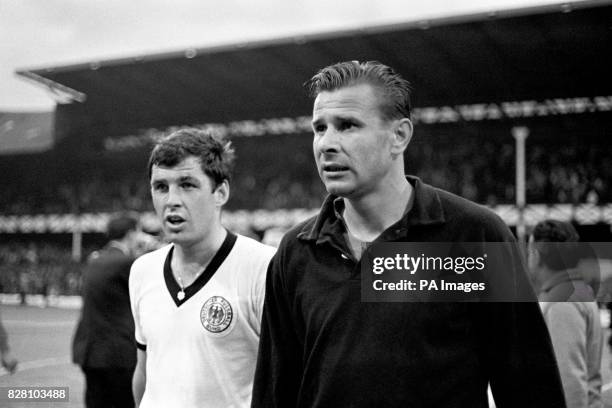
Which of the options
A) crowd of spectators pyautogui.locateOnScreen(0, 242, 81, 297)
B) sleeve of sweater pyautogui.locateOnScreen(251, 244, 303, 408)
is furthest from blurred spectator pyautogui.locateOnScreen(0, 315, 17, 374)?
crowd of spectators pyautogui.locateOnScreen(0, 242, 81, 297)

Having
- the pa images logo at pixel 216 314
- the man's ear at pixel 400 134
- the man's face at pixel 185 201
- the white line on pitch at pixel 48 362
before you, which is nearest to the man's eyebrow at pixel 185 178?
the man's face at pixel 185 201

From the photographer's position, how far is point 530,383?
1.72m

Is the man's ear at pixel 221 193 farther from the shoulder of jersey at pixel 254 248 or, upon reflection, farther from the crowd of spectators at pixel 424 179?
the crowd of spectators at pixel 424 179

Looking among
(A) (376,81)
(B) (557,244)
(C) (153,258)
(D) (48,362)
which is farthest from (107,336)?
(D) (48,362)

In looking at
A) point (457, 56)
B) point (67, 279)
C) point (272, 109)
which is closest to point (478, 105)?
point (457, 56)

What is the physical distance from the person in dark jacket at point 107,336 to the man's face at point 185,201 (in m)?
2.03

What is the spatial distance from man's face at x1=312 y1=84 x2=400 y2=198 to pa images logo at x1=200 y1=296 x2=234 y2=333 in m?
0.79

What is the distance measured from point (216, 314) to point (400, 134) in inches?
37.8

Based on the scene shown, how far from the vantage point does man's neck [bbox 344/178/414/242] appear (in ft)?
6.15

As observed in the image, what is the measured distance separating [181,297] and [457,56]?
18983mm

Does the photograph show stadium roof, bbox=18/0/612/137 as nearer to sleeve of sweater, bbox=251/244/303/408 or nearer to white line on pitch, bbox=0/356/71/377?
white line on pitch, bbox=0/356/71/377

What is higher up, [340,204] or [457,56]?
[457,56]

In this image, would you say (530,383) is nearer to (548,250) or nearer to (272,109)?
(548,250)

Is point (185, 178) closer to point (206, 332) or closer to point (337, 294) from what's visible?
point (206, 332)
